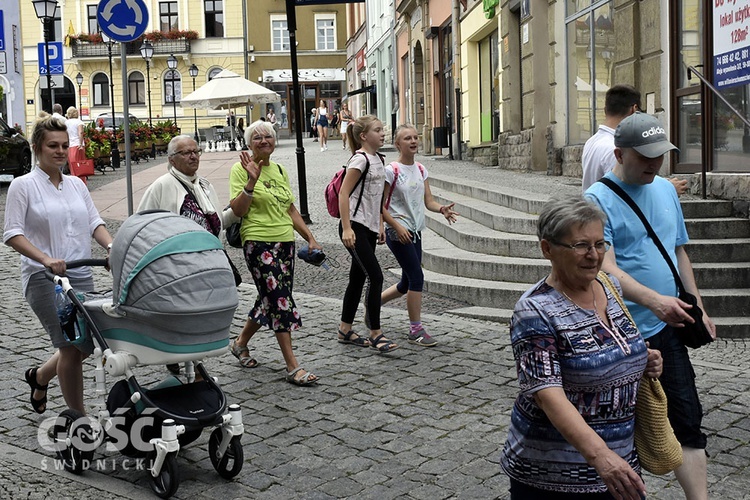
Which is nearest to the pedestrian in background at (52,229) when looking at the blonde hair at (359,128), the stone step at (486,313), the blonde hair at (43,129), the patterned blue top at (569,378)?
the blonde hair at (43,129)

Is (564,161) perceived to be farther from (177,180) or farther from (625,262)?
(625,262)

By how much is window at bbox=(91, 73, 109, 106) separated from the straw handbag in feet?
204

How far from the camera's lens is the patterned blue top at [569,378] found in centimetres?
295

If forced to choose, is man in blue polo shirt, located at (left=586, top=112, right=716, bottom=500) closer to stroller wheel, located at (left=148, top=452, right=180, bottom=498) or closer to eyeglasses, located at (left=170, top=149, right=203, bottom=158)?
stroller wheel, located at (left=148, top=452, right=180, bottom=498)

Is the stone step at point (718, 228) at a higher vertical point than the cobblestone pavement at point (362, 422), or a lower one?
higher

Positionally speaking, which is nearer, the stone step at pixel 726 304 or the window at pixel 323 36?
the stone step at pixel 726 304

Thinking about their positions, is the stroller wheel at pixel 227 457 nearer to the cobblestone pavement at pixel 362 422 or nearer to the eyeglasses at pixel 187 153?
the cobblestone pavement at pixel 362 422

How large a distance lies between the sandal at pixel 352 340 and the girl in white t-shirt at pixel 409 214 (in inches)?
14.6

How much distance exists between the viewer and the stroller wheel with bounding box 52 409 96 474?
4.98m

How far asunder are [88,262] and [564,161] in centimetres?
1168

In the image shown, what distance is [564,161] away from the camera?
52.4ft

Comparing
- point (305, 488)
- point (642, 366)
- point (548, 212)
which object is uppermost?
point (548, 212)

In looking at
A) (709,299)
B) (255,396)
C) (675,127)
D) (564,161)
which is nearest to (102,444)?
(255,396)

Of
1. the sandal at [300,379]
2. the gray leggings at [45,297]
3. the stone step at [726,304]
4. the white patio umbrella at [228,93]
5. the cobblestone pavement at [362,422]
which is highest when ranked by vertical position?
the white patio umbrella at [228,93]
